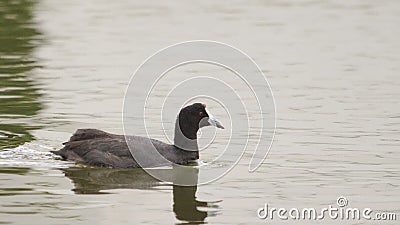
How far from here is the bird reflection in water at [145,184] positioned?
1004 cm

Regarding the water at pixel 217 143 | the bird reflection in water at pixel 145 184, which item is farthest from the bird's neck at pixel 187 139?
the water at pixel 217 143

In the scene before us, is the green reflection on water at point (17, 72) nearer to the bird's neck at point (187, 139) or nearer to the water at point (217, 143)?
the water at point (217, 143)

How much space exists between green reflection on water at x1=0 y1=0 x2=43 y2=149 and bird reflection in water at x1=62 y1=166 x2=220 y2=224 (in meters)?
1.37

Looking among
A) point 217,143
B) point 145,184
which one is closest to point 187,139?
point 217,143

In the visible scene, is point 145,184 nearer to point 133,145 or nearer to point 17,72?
point 133,145

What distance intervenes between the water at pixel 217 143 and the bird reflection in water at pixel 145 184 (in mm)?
21

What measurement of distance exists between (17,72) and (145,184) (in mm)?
6382

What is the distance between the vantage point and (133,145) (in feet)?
38.4

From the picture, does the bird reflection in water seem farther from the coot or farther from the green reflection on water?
the green reflection on water

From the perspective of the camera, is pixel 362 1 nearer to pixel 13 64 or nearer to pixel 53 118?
pixel 13 64

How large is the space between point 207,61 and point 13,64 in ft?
10.3

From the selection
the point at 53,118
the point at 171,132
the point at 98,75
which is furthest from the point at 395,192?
the point at 98,75

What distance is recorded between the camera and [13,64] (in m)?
17.6

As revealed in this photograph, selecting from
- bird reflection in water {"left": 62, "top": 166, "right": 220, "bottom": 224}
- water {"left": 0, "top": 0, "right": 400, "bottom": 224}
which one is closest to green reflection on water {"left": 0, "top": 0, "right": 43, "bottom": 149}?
water {"left": 0, "top": 0, "right": 400, "bottom": 224}
